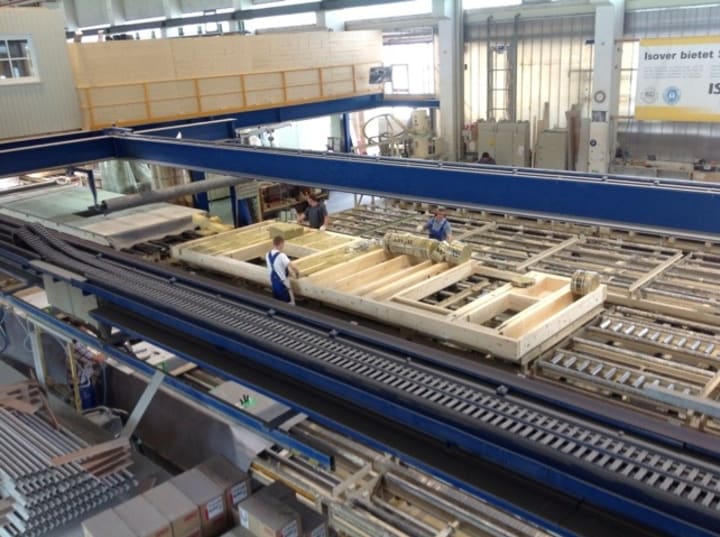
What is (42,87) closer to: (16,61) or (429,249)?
(16,61)

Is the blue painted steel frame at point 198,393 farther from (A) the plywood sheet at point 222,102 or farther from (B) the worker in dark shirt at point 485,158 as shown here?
(B) the worker in dark shirt at point 485,158

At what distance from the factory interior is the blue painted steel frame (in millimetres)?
27

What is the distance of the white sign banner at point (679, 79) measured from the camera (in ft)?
39.1

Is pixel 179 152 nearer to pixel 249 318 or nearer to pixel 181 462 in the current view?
pixel 249 318

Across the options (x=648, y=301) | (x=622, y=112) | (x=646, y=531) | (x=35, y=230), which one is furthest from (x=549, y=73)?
(x=646, y=531)

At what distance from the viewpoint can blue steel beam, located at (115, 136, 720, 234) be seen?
130 inches

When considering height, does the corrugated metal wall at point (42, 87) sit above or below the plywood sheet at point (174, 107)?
above

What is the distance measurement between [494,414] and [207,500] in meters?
2.73

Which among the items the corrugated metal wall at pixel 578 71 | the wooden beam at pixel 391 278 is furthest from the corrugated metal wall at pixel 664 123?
the wooden beam at pixel 391 278

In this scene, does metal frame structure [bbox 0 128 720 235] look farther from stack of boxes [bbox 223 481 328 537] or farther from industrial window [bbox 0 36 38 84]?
industrial window [bbox 0 36 38 84]

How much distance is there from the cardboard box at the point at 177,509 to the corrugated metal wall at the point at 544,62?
13.3 meters

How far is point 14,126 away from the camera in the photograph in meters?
11.2

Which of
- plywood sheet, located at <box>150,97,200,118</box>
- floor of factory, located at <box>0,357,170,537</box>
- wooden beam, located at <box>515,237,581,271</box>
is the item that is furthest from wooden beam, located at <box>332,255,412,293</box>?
plywood sheet, located at <box>150,97,200,118</box>

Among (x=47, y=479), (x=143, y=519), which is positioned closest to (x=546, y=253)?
(x=143, y=519)
